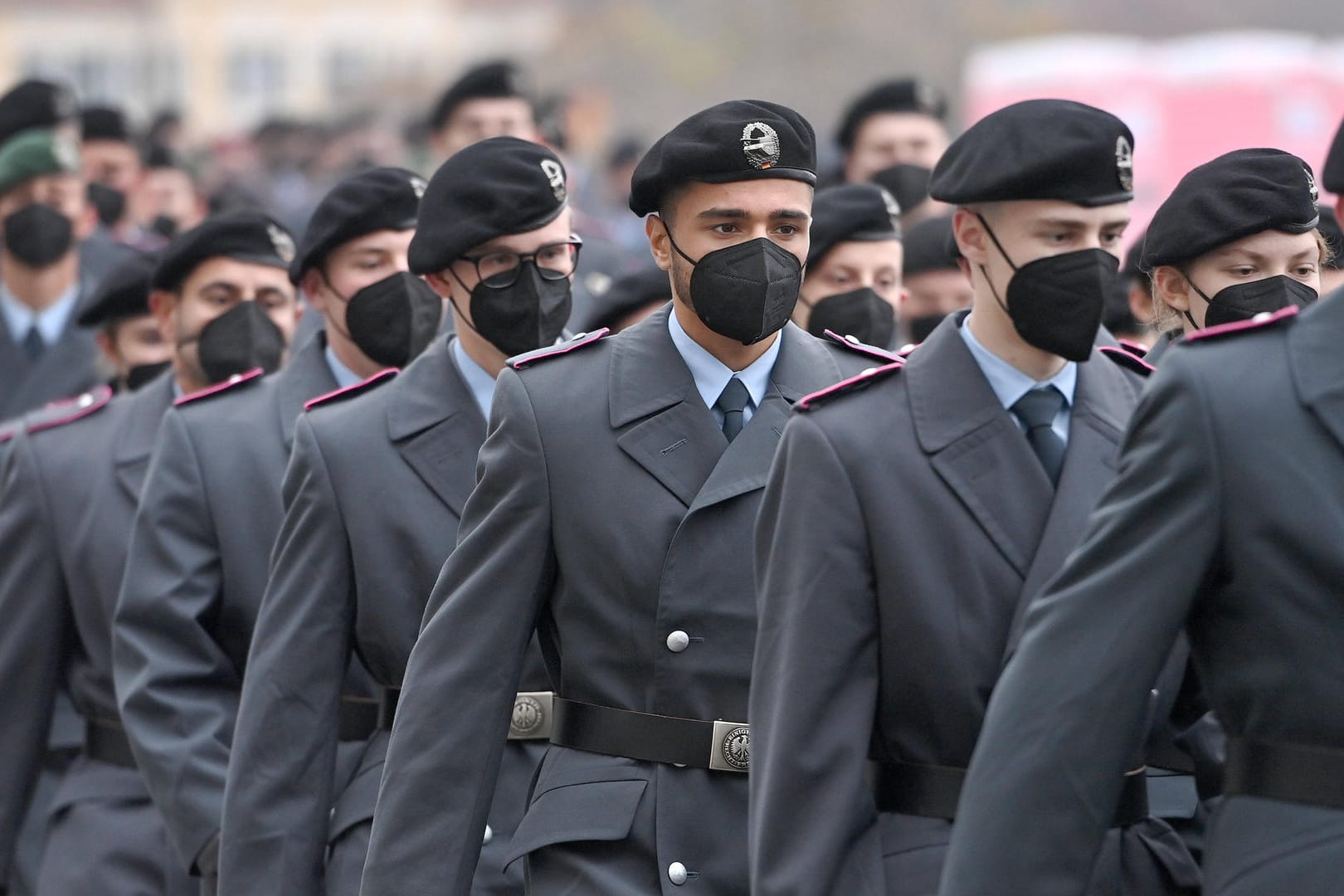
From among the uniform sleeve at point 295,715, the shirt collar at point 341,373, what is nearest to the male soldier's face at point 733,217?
the uniform sleeve at point 295,715

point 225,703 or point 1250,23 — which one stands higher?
point 225,703

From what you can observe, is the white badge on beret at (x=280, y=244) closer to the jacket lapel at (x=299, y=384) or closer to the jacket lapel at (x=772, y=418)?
the jacket lapel at (x=299, y=384)

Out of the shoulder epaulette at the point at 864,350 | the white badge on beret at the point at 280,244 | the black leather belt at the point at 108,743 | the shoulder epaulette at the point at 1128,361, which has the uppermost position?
the shoulder epaulette at the point at 1128,361

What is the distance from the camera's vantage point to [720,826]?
465 centimetres

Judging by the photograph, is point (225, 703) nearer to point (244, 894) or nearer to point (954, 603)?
point (244, 894)

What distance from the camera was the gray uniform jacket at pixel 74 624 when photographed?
21.3 ft

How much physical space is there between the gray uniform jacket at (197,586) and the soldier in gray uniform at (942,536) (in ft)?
7.52

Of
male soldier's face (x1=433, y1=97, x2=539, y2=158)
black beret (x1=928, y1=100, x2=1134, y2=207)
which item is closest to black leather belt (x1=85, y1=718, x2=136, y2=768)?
black beret (x1=928, y1=100, x2=1134, y2=207)

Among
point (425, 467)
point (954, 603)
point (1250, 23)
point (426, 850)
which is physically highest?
point (954, 603)

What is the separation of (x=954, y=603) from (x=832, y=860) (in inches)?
17.2

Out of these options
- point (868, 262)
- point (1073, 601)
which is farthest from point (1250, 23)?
point (1073, 601)

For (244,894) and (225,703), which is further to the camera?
(225,703)

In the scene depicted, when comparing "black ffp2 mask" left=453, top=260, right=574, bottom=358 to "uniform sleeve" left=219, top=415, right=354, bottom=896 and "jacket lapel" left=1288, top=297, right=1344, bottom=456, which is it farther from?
"jacket lapel" left=1288, top=297, right=1344, bottom=456

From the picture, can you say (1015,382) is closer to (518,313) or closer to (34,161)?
(518,313)
